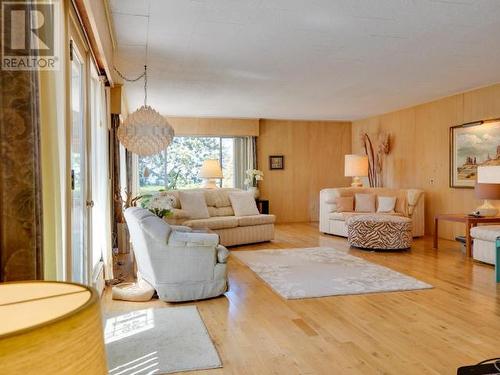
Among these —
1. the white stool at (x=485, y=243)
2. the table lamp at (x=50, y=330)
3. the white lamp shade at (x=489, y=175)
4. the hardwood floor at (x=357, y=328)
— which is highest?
the white lamp shade at (x=489, y=175)

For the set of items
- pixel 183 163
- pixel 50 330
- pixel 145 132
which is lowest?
pixel 50 330

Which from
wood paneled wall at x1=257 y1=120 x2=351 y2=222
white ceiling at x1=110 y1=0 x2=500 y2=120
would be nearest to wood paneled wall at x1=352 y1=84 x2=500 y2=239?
white ceiling at x1=110 y1=0 x2=500 y2=120

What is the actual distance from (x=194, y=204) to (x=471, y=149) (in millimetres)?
4647

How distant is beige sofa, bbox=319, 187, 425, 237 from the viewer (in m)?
7.46

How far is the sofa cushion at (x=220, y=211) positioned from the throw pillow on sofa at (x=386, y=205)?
9.34 ft

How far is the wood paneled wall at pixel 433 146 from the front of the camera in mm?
6698

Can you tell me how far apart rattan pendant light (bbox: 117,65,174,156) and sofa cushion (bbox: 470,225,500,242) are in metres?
4.13

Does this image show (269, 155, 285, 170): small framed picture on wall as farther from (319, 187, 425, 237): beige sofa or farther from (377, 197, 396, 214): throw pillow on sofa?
(377, 197, 396, 214): throw pillow on sofa

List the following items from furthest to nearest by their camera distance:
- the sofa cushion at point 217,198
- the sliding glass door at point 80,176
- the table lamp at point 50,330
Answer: the sofa cushion at point 217,198, the sliding glass door at point 80,176, the table lamp at point 50,330

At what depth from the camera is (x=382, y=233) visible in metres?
6.26

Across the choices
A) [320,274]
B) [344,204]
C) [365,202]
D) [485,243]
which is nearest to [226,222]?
[320,274]

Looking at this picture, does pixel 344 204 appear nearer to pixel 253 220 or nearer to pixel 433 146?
pixel 433 146

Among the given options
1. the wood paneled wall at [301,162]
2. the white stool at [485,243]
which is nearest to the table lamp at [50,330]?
the white stool at [485,243]

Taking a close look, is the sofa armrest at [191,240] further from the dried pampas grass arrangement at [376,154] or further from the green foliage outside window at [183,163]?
the dried pampas grass arrangement at [376,154]
